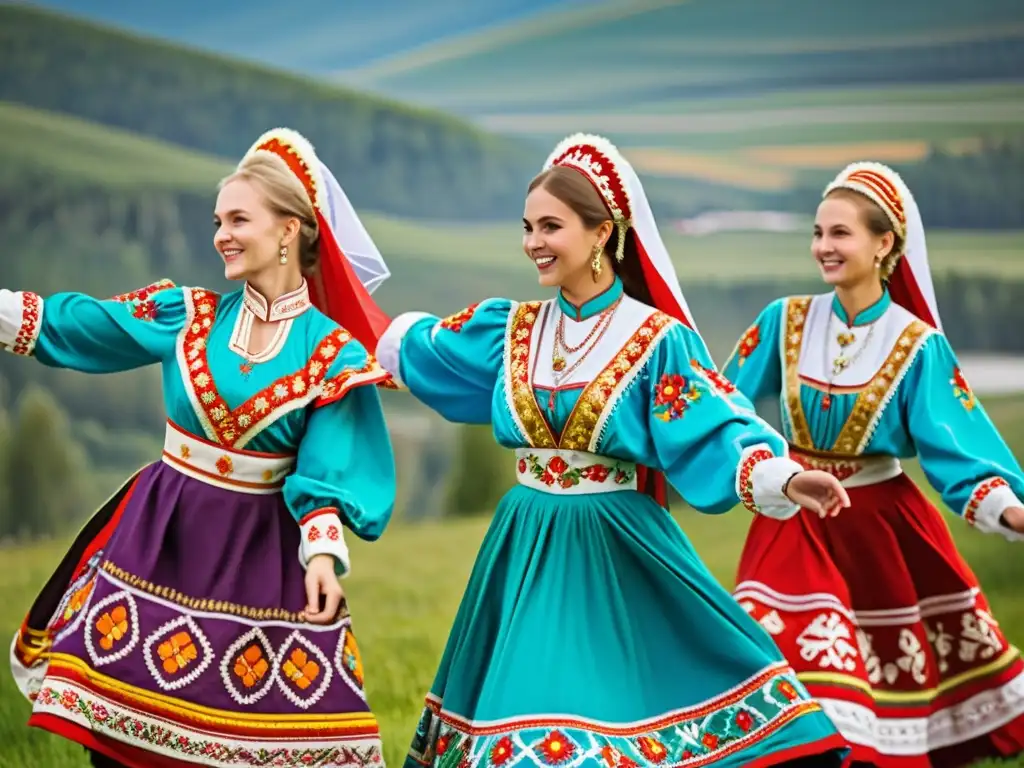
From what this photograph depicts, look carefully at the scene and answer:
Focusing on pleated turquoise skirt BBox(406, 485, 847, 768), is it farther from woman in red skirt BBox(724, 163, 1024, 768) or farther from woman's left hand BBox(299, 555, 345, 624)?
woman in red skirt BBox(724, 163, 1024, 768)

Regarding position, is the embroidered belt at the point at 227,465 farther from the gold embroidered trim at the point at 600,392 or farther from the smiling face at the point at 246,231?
the gold embroidered trim at the point at 600,392

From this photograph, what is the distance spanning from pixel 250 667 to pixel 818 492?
1171mm

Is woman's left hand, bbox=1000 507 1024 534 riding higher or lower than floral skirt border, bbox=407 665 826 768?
higher

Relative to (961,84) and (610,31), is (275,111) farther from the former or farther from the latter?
(961,84)

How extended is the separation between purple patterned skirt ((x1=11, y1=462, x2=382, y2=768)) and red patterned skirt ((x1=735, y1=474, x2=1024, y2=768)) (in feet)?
3.93

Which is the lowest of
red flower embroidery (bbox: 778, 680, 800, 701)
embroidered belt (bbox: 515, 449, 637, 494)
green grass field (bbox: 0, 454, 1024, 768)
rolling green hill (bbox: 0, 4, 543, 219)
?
green grass field (bbox: 0, 454, 1024, 768)

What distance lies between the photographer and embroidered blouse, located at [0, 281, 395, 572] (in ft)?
11.1

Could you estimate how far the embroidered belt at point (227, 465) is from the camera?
3410 mm

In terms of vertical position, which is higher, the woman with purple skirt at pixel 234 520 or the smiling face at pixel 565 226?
the smiling face at pixel 565 226

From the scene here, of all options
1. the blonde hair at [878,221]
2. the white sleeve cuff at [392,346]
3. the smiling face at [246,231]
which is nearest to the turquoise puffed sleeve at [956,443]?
the blonde hair at [878,221]

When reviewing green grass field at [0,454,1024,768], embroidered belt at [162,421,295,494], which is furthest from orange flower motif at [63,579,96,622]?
green grass field at [0,454,1024,768]

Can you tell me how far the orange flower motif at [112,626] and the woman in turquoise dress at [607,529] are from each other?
2.20 feet

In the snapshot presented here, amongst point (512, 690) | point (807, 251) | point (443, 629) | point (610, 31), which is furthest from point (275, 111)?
point (512, 690)

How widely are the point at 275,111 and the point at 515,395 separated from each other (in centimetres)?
630
